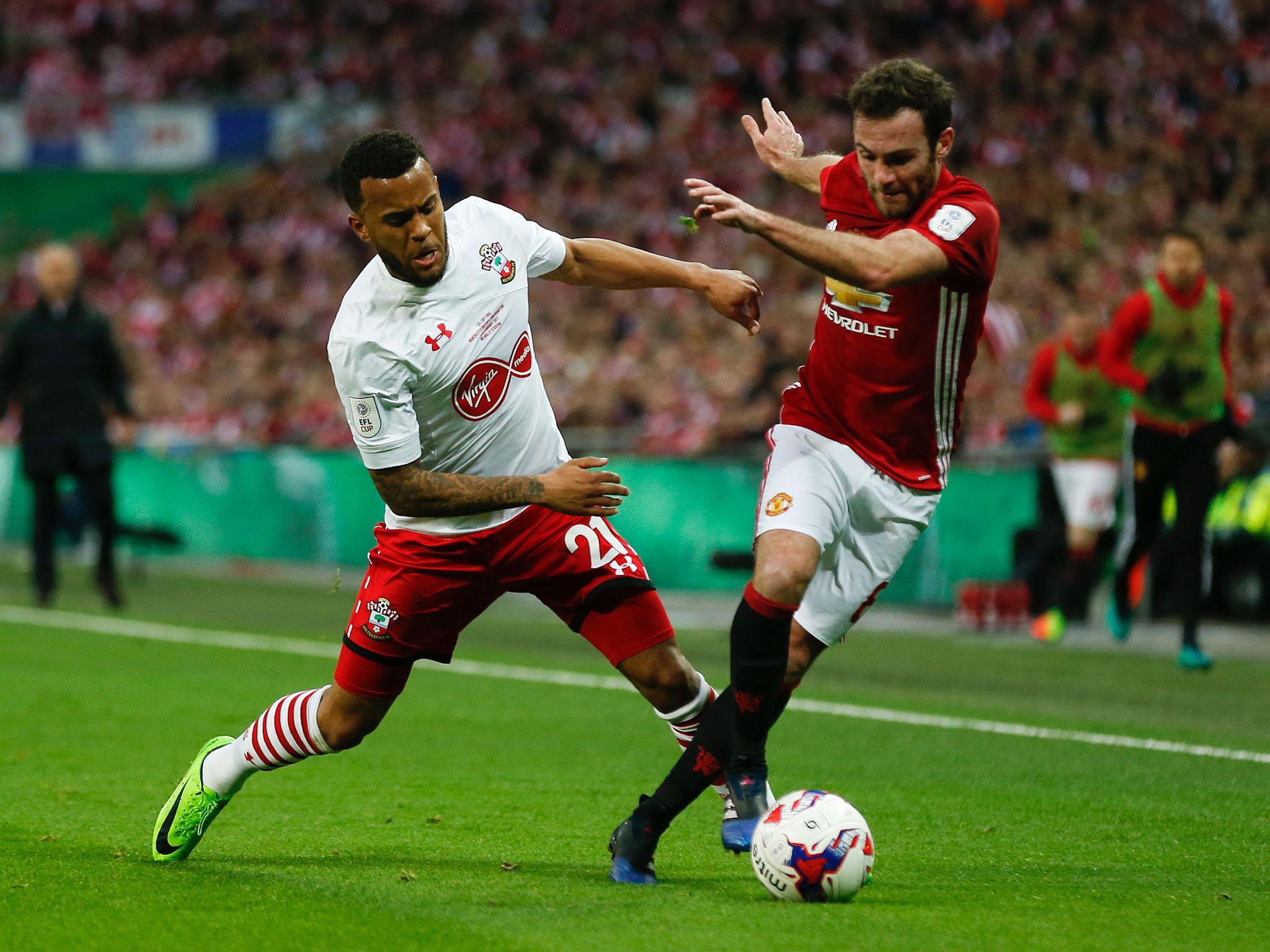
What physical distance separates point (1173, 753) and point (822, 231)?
366 cm

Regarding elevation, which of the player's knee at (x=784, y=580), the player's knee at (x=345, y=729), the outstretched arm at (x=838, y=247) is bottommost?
the player's knee at (x=345, y=729)

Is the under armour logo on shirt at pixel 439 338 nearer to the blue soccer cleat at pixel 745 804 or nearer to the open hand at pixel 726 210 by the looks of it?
the open hand at pixel 726 210

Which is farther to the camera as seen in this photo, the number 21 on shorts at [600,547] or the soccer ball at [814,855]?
the number 21 on shorts at [600,547]

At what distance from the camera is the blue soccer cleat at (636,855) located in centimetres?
488

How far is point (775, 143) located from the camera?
19.0 ft

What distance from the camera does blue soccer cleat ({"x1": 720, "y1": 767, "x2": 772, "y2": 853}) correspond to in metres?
5.09

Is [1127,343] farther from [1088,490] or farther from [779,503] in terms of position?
[779,503]

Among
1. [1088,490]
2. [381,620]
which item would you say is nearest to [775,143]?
[381,620]

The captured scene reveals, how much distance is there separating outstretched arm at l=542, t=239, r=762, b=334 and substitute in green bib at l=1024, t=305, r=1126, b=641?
284 inches

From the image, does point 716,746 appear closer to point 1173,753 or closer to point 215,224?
point 1173,753

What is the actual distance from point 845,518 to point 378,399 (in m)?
1.49

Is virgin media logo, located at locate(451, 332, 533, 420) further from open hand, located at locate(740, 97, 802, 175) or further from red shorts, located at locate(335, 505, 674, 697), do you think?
open hand, located at locate(740, 97, 802, 175)

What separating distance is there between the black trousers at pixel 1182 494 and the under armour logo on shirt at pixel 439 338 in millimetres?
6582

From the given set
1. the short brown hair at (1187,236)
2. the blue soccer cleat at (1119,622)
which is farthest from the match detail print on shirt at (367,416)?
the blue soccer cleat at (1119,622)
